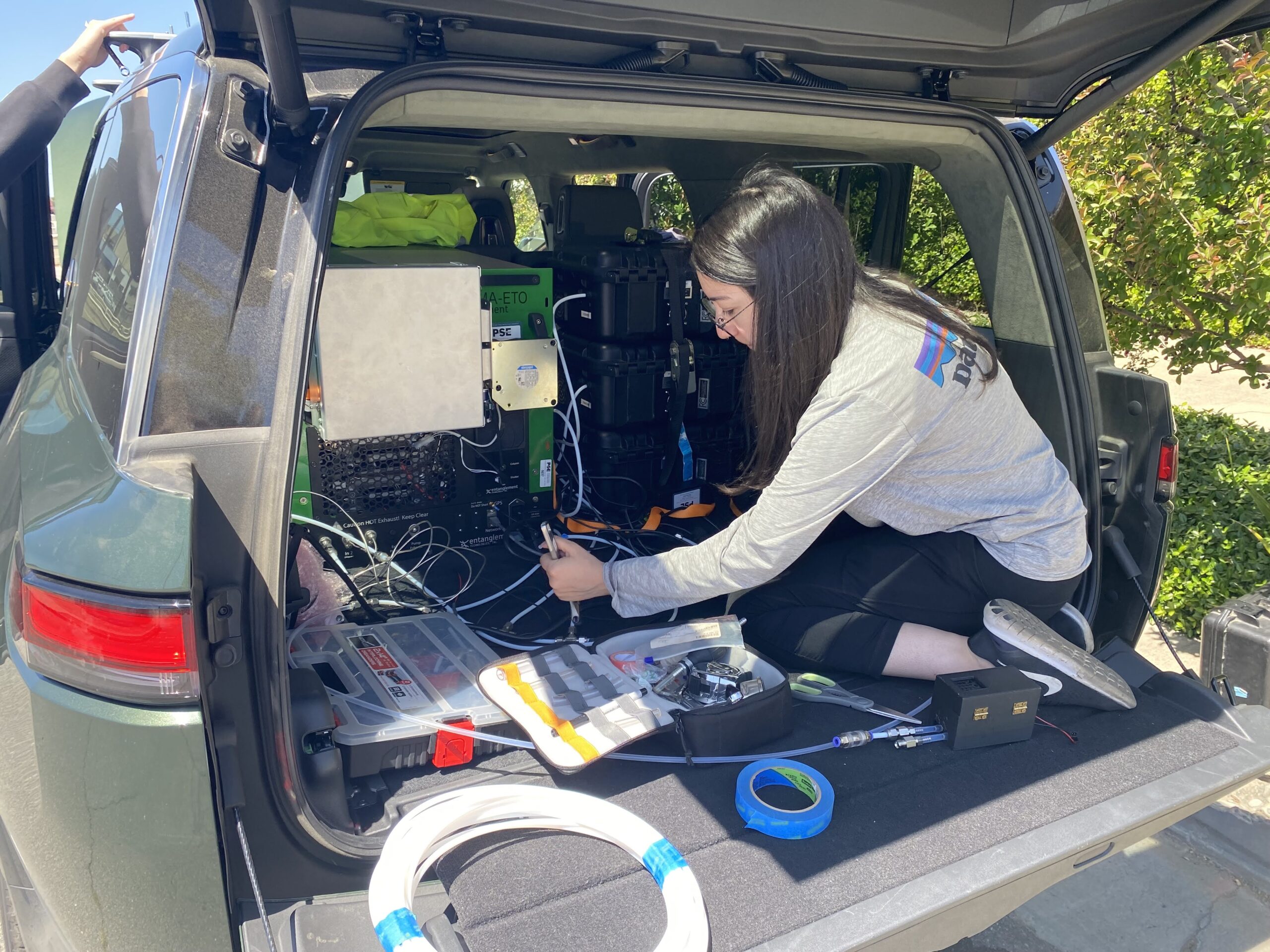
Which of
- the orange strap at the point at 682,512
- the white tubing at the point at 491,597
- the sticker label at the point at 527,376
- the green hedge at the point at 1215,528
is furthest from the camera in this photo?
the green hedge at the point at 1215,528

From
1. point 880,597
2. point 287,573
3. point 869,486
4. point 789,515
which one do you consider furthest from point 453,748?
point 880,597

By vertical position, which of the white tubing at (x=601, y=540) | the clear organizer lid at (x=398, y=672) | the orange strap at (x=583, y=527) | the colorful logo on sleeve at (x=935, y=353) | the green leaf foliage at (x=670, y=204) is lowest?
the clear organizer lid at (x=398, y=672)

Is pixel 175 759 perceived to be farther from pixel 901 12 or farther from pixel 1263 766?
pixel 1263 766

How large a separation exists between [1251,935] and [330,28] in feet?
9.97

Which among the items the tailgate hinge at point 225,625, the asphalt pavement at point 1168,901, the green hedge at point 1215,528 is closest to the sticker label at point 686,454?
the asphalt pavement at point 1168,901

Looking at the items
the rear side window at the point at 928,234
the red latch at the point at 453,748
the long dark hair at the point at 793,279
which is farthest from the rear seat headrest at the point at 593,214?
the red latch at the point at 453,748

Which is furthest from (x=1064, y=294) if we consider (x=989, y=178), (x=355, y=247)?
(x=355, y=247)

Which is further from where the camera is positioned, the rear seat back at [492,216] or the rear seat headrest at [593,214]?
the rear seat back at [492,216]

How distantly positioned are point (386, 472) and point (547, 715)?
1300mm

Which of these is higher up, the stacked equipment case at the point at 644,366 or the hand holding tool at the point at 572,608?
the stacked equipment case at the point at 644,366

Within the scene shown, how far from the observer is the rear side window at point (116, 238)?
5.41ft

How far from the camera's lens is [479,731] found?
77.8 inches

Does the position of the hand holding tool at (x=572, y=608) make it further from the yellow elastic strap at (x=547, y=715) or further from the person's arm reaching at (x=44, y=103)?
the person's arm reaching at (x=44, y=103)

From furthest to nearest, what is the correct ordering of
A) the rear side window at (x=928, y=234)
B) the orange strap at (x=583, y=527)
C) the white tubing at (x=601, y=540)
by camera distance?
1. the rear side window at (x=928, y=234)
2. the orange strap at (x=583, y=527)
3. the white tubing at (x=601, y=540)
